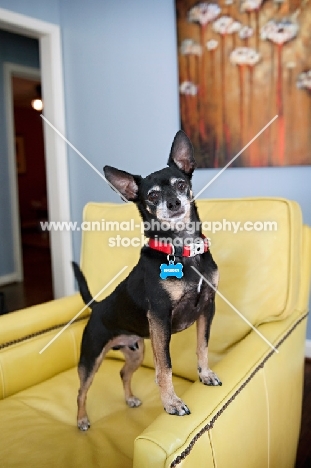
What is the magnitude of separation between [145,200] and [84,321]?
82cm

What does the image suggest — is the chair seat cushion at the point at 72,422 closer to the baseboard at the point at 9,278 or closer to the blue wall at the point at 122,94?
the blue wall at the point at 122,94

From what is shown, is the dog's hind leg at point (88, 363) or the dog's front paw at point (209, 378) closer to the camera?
the dog's front paw at point (209, 378)

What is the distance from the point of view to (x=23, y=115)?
9.03 metres

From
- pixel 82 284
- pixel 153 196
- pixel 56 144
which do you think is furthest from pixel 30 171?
pixel 153 196

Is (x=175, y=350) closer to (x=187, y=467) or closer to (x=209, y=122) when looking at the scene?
(x=187, y=467)

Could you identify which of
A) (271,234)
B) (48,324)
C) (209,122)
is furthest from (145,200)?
(209,122)

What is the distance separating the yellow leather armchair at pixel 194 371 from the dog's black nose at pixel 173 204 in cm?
42

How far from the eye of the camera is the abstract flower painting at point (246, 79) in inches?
97.3

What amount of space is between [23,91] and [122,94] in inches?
183

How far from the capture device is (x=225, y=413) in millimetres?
968

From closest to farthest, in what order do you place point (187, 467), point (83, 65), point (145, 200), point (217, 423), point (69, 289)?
point (187, 467), point (217, 423), point (145, 200), point (83, 65), point (69, 289)

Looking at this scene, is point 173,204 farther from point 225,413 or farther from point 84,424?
point 84,424

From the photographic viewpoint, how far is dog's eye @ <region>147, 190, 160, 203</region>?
1.13 metres

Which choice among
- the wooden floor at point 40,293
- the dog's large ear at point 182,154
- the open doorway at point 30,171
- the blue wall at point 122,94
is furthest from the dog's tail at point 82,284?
the open doorway at point 30,171
